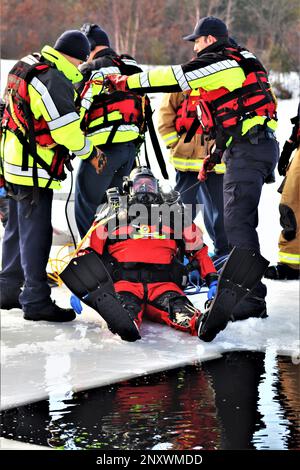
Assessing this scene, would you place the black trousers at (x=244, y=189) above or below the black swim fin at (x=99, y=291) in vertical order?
above

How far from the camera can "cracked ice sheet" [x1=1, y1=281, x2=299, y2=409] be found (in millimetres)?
4312

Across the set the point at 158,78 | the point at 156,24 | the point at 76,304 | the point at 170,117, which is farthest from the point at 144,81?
the point at 156,24

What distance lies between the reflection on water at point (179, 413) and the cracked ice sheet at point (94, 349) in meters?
0.15

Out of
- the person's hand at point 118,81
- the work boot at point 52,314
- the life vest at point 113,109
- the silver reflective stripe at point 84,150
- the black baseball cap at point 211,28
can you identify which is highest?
the black baseball cap at point 211,28

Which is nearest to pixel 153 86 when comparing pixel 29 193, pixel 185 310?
pixel 29 193

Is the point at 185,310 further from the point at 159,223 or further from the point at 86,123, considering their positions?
the point at 86,123

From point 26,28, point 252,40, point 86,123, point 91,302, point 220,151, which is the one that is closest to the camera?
point 91,302

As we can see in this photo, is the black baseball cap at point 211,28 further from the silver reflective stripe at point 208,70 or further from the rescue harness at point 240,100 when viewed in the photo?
the silver reflective stripe at point 208,70

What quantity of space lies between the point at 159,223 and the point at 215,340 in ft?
2.99

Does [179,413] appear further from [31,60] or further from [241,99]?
[31,60]

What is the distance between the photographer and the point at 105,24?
14438 mm

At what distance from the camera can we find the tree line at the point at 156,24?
12.0m

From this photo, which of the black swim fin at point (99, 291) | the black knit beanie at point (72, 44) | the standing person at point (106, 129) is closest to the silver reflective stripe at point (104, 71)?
the standing person at point (106, 129)

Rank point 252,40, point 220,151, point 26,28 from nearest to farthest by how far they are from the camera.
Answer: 1. point 220,151
2. point 252,40
3. point 26,28
